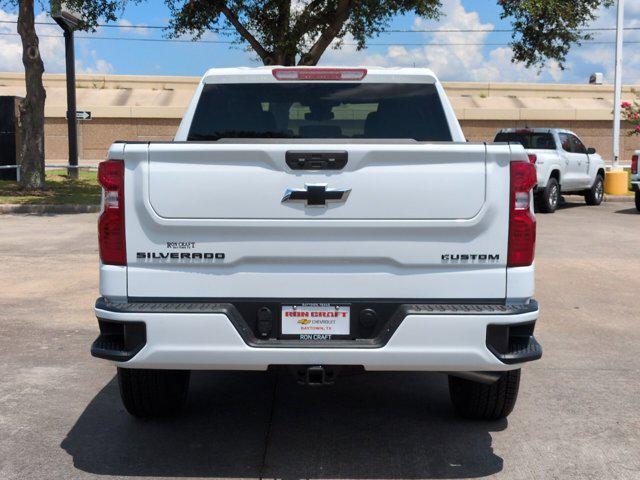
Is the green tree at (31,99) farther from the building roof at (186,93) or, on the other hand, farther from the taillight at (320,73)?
the building roof at (186,93)

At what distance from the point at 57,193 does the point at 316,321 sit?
17569mm

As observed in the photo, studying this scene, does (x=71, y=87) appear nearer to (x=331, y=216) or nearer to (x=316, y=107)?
(x=316, y=107)

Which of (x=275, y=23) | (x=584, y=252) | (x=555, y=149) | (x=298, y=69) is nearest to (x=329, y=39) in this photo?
(x=275, y=23)

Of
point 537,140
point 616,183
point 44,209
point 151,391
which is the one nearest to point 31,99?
point 44,209

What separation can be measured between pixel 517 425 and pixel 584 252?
770cm

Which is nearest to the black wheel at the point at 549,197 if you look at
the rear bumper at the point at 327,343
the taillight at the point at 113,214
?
the rear bumper at the point at 327,343

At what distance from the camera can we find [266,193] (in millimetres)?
3855

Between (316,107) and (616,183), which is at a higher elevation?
(316,107)

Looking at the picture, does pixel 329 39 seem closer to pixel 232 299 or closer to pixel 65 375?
pixel 65 375

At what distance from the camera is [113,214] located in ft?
→ 12.8

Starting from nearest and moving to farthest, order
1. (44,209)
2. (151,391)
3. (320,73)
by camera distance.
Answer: (151,391) < (320,73) < (44,209)

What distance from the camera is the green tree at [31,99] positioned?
20.1 metres

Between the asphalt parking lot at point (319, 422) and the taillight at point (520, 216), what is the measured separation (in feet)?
3.61

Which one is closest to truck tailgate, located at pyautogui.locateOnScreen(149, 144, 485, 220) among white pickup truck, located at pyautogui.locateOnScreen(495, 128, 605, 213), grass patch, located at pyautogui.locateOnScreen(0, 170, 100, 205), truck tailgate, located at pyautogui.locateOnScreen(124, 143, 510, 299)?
truck tailgate, located at pyautogui.locateOnScreen(124, 143, 510, 299)
